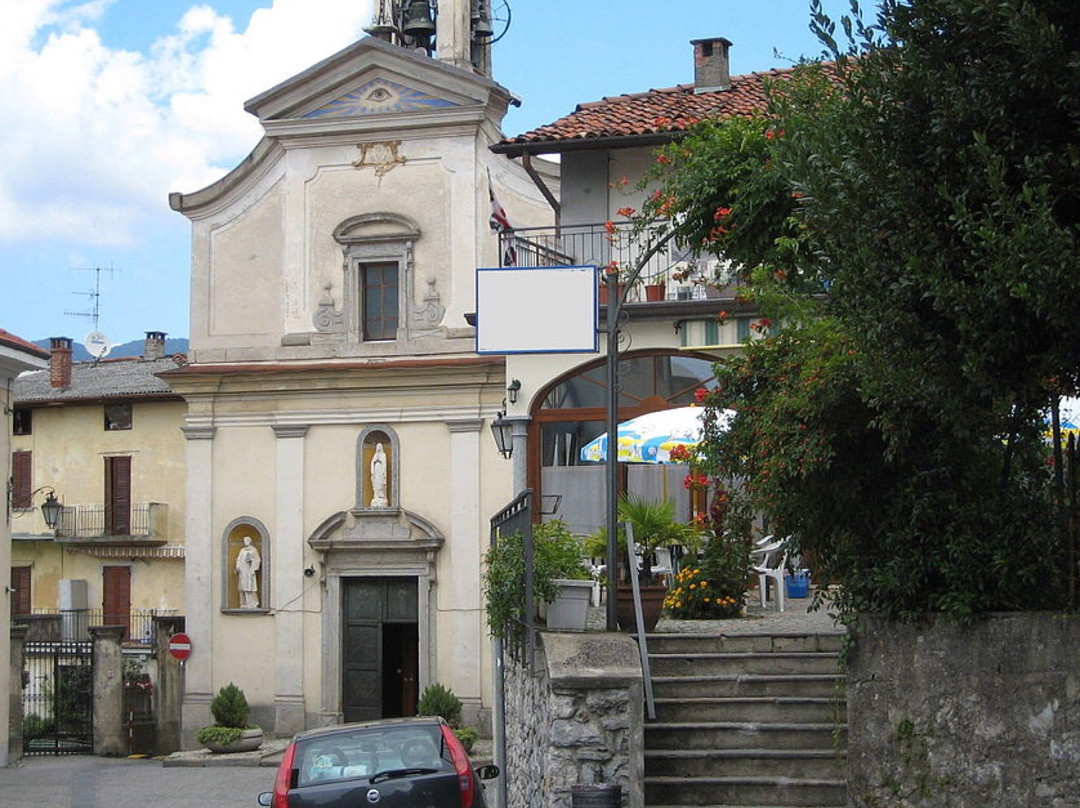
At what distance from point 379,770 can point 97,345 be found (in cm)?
3577

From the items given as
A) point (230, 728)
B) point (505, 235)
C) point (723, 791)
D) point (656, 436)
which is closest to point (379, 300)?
point (505, 235)

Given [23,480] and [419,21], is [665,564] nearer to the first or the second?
[419,21]

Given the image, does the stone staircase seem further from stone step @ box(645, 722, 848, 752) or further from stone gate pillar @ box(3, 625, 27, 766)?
stone gate pillar @ box(3, 625, 27, 766)

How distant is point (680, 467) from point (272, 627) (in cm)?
920

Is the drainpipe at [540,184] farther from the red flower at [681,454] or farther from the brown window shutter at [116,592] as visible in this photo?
the brown window shutter at [116,592]

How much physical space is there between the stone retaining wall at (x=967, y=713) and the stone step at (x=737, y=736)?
1.38m

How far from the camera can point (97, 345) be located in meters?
46.0

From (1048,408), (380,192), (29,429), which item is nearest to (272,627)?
(380,192)

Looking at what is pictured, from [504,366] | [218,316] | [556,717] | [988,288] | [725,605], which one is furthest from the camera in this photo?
[218,316]

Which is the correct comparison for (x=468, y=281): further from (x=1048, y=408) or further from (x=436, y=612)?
(x=1048, y=408)

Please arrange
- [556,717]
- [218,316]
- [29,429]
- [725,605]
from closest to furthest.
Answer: [556,717], [725,605], [218,316], [29,429]

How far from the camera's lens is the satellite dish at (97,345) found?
151 feet

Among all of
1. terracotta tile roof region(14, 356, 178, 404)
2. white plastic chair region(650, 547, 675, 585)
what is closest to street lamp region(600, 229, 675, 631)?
white plastic chair region(650, 547, 675, 585)

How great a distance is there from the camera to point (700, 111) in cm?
2492
